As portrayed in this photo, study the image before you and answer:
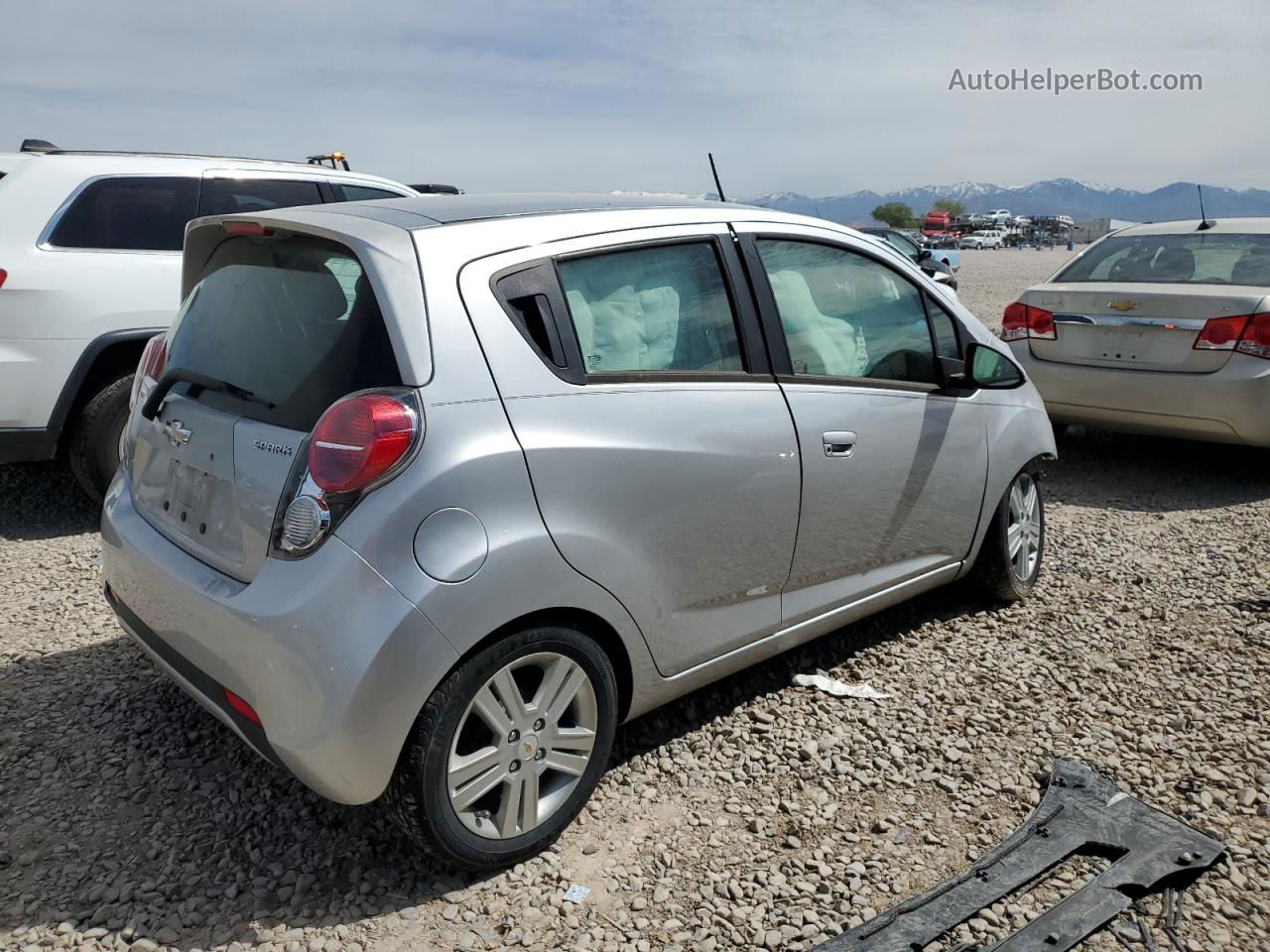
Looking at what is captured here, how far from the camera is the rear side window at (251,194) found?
6195 millimetres

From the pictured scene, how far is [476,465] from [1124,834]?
2135mm

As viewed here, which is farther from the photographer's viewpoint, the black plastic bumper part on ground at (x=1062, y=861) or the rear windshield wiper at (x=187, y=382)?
the rear windshield wiper at (x=187, y=382)

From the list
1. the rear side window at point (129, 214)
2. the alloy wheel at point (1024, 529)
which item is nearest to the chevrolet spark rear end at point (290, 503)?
the alloy wheel at point (1024, 529)

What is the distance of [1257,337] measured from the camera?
612 centimetres

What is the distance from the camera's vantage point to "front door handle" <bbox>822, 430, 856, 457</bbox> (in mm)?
3463

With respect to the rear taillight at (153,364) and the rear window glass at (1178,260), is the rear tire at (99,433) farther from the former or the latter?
the rear window glass at (1178,260)

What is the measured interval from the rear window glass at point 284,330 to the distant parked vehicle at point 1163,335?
17.7 feet

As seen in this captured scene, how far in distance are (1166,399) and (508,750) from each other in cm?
526

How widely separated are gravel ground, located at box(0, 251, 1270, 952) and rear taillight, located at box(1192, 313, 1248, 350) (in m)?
1.92

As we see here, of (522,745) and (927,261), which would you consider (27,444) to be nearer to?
(522,745)

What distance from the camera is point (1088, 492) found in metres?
6.64

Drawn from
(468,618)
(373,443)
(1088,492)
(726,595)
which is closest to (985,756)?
(726,595)

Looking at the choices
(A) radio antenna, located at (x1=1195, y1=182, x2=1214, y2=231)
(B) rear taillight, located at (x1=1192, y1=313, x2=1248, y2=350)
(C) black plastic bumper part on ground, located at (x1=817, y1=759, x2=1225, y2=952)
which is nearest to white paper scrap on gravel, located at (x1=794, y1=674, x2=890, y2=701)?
(C) black plastic bumper part on ground, located at (x1=817, y1=759, x2=1225, y2=952)

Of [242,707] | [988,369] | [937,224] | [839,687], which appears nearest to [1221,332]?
[988,369]
